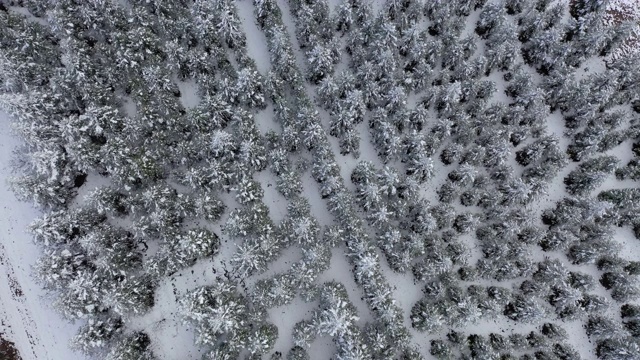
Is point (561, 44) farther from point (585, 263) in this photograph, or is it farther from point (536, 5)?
point (585, 263)

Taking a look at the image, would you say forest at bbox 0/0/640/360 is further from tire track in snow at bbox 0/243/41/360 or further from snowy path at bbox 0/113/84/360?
tire track in snow at bbox 0/243/41/360

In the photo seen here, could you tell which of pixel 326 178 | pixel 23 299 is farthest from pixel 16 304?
pixel 326 178

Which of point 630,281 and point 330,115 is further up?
point 330,115

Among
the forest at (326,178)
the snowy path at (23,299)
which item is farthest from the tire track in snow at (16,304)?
the forest at (326,178)

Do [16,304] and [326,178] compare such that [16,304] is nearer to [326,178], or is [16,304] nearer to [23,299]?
[23,299]

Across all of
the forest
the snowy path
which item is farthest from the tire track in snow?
the forest

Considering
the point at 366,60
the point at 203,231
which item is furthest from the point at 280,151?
the point at 366,60
